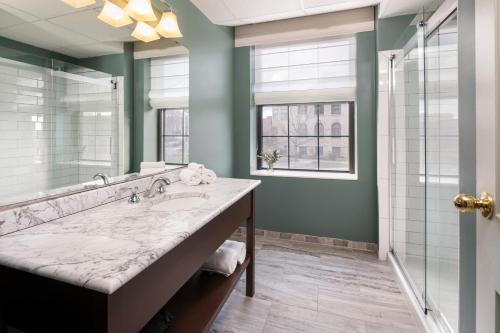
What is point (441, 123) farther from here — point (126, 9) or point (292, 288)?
point (126, 9)

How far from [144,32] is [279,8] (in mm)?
1340

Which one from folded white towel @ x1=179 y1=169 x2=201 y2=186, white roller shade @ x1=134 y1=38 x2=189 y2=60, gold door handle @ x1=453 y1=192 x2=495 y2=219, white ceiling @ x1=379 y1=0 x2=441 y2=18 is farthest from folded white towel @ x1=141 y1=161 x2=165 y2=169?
white ceiling @ x1=379 y1=0 x2=441 y2=18

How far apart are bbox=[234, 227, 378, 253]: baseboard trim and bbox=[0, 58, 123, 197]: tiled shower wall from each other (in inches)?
79.0

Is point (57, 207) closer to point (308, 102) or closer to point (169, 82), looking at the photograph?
point (169, 82)

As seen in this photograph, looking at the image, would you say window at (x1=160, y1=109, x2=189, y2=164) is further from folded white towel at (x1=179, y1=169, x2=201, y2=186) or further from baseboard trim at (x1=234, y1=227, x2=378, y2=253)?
baseboard trim at (x1=234, y1=227, x2=378, y2=253)

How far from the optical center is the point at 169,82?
1.91 metres

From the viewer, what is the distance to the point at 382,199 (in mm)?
2424

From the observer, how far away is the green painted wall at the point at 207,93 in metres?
2.09

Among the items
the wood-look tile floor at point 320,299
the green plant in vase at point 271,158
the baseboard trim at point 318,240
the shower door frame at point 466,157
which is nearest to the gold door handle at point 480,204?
the shower door frame at point 466,157

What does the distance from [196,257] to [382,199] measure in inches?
78.5

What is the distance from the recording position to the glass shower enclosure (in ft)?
4.82

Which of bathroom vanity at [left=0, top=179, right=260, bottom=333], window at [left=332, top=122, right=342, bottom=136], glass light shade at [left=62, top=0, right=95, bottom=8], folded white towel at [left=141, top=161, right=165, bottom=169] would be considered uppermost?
glass light shade at [left=62, top=0, right=95, bottom=8]

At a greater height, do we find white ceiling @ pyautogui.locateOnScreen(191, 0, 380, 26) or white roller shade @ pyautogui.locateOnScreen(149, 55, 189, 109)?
white ceiling @ pyautogui.locateOnScreen(191, 0, 380, 26)

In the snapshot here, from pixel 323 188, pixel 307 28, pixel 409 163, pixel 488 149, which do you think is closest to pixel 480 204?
pixel 488 149
